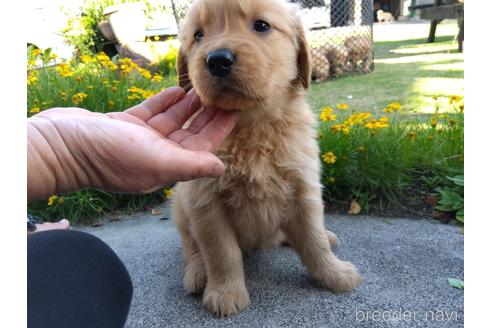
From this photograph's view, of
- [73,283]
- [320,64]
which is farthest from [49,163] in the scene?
[320,64]

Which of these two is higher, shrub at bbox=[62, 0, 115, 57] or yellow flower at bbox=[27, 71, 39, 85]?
shrub at bbox=[62, 0, 115, 57]

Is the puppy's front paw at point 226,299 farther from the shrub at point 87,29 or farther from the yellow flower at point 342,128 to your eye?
the shrub at point 87,29

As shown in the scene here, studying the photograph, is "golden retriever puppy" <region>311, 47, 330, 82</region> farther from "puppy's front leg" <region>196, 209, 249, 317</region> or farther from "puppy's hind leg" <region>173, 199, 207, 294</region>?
"puppy's front leg" <region>196, 209, 249, 317</region>

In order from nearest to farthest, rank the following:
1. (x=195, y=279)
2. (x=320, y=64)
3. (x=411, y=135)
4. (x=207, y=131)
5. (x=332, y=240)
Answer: (x=207, y=131) → (x=195, y=279) → (x=332, y=240) → (x=411, y=135) → (x=320, y=64)

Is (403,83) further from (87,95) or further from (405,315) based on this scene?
(405,315)

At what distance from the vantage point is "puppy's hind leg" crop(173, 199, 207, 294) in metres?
2.12

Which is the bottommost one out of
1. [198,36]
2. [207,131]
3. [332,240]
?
[332,240]

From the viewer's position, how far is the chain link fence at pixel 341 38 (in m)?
7.30

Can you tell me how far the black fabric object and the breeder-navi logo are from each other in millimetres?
1078

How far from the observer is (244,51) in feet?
5.36

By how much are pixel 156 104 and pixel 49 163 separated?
0.74 metres

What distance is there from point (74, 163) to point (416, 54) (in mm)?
9008

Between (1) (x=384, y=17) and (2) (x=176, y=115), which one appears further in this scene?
(1) (x=384, y=17)

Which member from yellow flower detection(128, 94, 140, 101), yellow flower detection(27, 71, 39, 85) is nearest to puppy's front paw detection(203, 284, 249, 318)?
yellow flower detection(128, 94, 140, 101)
